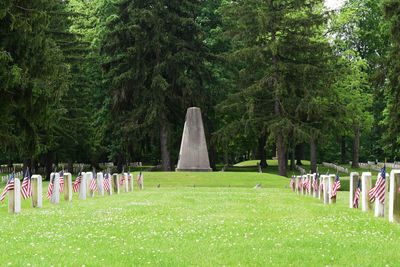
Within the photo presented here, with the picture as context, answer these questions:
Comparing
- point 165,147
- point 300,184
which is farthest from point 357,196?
point 165,147

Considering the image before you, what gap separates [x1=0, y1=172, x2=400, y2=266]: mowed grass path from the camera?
7.68 m

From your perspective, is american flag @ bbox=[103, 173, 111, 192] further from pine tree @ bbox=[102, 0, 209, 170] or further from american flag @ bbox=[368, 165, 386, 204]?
pine tree @ bbox=[102, 0, 209, 170]

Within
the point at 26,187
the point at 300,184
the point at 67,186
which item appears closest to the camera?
the point at 26,187

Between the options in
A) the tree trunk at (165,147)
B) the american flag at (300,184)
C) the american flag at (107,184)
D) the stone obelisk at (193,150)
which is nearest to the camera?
the american flag at (107,184)

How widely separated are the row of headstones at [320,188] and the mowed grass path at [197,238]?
10.2 feet

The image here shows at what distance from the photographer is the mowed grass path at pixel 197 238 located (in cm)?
768

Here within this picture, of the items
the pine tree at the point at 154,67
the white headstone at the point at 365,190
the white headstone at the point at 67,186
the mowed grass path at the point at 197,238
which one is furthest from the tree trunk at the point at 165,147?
the white headstone at the point at 365,190

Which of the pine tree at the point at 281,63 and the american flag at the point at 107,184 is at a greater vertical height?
the pine tree at the point at 281,63

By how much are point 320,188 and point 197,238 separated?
11.4 meters

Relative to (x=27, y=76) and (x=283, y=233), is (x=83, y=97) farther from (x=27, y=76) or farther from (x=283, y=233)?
(x=283, y=233)

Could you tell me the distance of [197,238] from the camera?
948 cm

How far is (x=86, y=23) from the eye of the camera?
51.4 m

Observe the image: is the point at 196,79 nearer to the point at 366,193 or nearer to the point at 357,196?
the point at 357,196

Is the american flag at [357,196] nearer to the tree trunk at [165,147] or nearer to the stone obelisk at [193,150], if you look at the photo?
the stone obelisk at [193,150]
